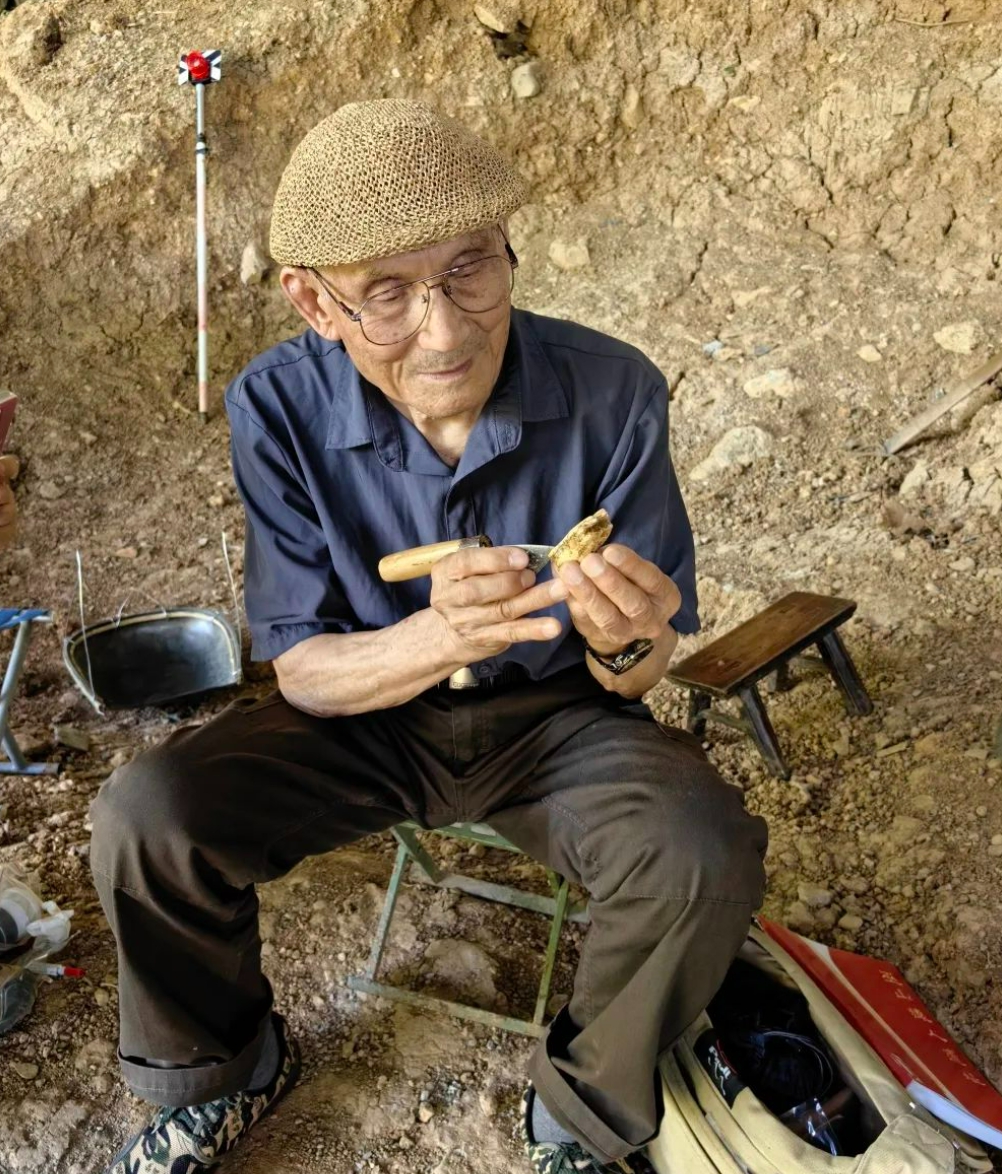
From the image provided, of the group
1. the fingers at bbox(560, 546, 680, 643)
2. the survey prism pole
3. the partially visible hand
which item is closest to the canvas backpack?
the fingers at bbox(560, 546, 680, 643)

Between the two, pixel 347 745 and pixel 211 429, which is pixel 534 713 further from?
pixel 211 429

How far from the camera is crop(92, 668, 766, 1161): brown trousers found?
1899mm

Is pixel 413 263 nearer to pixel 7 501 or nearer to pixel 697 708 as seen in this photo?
pixel 7 501

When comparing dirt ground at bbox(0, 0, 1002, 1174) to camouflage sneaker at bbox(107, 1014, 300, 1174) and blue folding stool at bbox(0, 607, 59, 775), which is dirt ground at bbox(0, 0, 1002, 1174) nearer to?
blue folding stool at bbox(0, 607, 59, 775)

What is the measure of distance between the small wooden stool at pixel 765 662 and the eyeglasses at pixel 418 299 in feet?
5.11

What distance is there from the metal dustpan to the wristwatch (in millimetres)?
2295

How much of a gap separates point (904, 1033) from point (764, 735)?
1127 mm

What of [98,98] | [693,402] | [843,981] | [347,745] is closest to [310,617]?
[347,745]

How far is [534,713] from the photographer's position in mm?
2299

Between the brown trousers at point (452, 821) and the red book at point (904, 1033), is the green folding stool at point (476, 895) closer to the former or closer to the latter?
the brown trousers at point (452, 821)

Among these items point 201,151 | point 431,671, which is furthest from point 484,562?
point 201,151

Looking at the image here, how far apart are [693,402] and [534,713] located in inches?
121

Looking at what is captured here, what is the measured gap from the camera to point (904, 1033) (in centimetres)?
226

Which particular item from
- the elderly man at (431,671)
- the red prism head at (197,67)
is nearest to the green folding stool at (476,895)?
the elderly man at (431,671)
